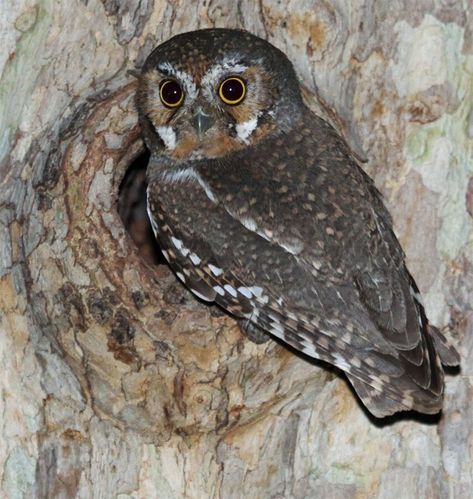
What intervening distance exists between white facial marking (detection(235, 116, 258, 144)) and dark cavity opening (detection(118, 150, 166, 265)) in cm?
144

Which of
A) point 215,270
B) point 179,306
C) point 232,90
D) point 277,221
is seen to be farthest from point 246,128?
point 179,306

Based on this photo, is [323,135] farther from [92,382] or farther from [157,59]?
[92,382]

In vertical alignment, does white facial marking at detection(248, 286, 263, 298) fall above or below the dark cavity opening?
above

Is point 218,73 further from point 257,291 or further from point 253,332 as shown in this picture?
point 253,332

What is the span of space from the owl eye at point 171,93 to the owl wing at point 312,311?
426 mm

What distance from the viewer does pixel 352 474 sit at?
400 centimetres

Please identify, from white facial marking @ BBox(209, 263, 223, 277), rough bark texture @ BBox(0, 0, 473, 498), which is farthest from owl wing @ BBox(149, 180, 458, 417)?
rough bark texture @ BBox(0, 0, 473, 498)

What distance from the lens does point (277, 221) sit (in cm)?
393

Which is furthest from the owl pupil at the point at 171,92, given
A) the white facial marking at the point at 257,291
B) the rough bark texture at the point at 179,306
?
the white facial marking at the point at 257,291

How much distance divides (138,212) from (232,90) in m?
1.92

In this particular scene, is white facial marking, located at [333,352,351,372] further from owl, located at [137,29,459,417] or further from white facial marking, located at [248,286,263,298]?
white facial marking, located at [248,286,263,298]

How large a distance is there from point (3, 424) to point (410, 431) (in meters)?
1.42

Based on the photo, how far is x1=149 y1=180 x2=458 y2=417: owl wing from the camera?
3750 mm

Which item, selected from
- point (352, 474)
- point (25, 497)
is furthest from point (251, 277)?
point (25, 497)
